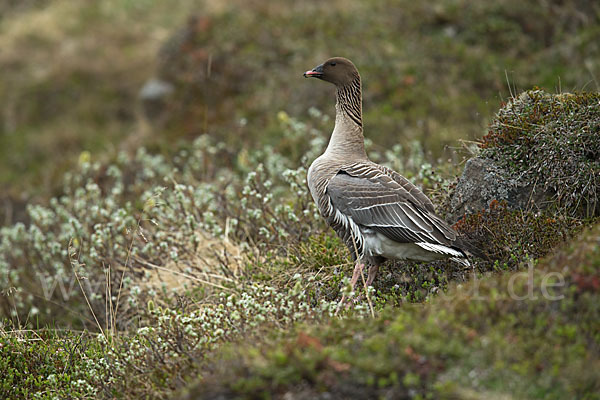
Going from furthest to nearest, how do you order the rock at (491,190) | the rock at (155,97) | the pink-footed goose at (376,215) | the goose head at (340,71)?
1. the rock at (155,97)
2. the goose head at (340,71)
3. the rock at (491,190)
4. the pink-footed goose at (376,215)

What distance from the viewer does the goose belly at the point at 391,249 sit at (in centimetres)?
532

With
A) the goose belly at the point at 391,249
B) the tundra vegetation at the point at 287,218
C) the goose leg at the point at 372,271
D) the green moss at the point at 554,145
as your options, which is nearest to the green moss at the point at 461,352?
the tundra vegetation at the point at 287,218

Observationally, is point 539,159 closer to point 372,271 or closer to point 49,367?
point 372,271

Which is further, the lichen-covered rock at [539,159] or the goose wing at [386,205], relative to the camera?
the lichen-covered rock at [539,159]

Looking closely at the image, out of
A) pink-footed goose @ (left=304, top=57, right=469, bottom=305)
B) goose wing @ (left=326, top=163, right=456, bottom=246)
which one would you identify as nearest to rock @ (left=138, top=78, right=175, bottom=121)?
pink-footed goose @ (left=304, top=57, right=469, bottom=305)

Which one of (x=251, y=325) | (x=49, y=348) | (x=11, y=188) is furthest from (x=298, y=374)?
(x=11, y=188)

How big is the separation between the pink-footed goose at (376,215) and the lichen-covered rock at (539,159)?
66 cm

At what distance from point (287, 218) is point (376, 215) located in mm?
2301

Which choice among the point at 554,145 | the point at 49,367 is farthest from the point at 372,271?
the point at 49,367

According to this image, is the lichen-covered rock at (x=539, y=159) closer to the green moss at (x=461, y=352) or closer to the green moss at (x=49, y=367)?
the green moss at (x=461, y=352)

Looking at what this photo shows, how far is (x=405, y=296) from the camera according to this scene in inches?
217

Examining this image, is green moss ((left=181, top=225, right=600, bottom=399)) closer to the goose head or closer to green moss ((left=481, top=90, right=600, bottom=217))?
green moss ((left=481, top=90, right=600, bottom=217))

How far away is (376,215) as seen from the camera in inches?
212

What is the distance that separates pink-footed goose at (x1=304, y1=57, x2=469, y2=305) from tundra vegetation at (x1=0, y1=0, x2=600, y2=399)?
36cm
